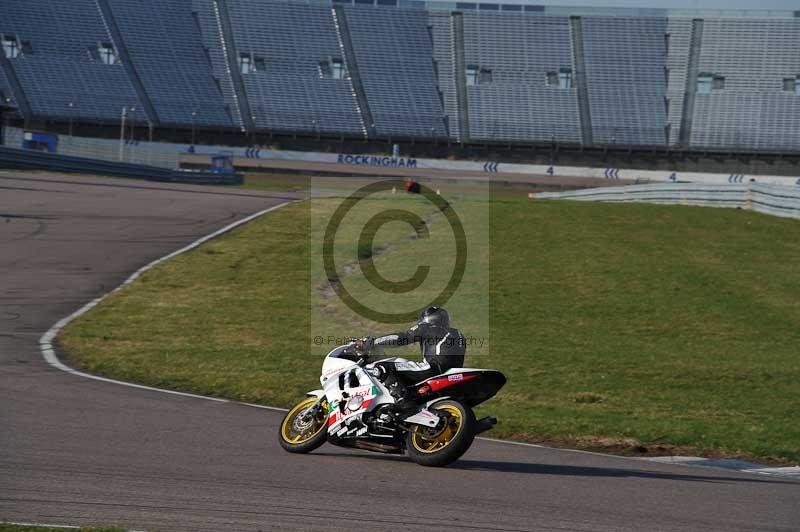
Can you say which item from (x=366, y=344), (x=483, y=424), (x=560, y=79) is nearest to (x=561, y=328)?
(x=366, y=344)

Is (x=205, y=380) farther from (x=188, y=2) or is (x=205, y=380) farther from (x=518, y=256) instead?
(x=188, y=2)

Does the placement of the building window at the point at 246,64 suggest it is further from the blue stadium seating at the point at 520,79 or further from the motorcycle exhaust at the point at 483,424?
the motorcycle exhaust at the point at 483,424

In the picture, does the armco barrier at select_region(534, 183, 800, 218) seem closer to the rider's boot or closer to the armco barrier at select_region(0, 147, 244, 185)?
the armco barrier at select_region(0, 147, 244, 185)

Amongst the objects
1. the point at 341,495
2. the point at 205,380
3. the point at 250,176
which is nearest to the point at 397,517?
the point at 341,495

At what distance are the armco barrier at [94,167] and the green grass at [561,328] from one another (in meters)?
18.0

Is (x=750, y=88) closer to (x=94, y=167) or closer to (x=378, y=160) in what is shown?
(x=378, y=160)

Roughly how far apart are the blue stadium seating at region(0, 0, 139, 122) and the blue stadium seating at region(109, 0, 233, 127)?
165cm

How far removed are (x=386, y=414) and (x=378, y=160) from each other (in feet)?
196

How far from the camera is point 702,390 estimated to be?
13.4m

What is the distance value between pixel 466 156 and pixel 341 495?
63634 mm

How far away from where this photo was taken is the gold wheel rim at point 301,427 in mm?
9148

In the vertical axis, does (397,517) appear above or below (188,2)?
below

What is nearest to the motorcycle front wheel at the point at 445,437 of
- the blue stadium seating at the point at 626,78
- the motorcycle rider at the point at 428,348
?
the motorcycle rider at the point at 428,348

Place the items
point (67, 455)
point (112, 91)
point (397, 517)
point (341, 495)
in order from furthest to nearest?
point (112, 91), point (67, 455), point (341, 495), point (397, 517)
